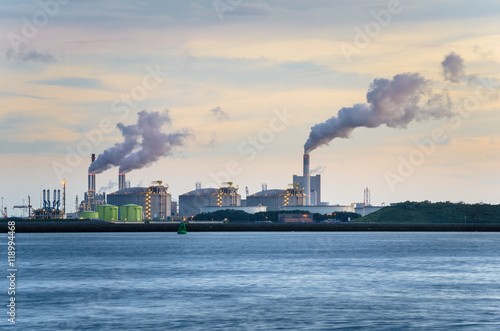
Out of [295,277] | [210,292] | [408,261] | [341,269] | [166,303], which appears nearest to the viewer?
[166,303]

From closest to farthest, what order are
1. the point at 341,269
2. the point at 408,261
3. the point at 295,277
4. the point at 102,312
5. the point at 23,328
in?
the point at 23,328, the point at 102,312, the point at 295,277, the point at 341,269, the point at 408,261

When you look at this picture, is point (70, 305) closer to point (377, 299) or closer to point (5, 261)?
point (377, 299)

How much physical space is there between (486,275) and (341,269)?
41.5 ft

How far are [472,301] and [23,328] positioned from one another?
992 inches

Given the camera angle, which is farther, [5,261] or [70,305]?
[5,261]

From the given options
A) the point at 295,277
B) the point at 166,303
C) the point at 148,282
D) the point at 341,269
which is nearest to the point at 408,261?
the point at 341,269

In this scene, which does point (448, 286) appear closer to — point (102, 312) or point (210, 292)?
point (210, 292)

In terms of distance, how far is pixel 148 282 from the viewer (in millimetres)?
52844

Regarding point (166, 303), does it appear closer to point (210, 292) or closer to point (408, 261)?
point (210, 292)

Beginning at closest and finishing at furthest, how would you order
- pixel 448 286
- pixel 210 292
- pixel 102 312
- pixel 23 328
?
pixel 23 328
pixel 102 312
pixel 210 292
pixel 448 286

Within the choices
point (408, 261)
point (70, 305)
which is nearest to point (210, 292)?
point (70, 305)

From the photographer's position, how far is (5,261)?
76625 millimetres

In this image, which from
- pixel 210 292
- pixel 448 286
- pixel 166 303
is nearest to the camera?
pixel 166 303

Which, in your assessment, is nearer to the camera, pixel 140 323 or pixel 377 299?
pixel 140 323
